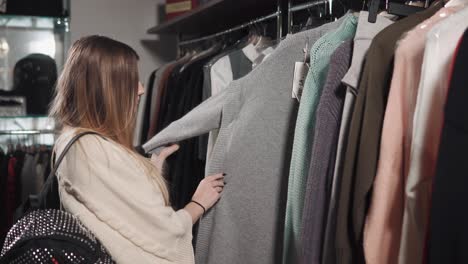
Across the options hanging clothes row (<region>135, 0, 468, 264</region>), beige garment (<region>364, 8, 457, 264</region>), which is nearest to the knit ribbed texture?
hanging clothes row (<region>135, 0, 468, 264</region>)

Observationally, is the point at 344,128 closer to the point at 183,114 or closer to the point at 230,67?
the point at 230,67

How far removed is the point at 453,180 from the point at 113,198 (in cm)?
66

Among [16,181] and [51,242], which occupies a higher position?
[51,242]

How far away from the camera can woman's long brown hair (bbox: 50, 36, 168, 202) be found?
1068mm

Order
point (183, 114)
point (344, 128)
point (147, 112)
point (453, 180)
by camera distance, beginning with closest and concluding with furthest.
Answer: point (453, 180), point (344, 128), point (183, 114), point (147, 112)

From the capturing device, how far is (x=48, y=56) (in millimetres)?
2490

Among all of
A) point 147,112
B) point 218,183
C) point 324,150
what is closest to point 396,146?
point 324,150

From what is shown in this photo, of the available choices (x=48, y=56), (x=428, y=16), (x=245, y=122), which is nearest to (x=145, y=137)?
(x=48, y=56)

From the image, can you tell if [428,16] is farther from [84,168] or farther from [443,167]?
[84,168]

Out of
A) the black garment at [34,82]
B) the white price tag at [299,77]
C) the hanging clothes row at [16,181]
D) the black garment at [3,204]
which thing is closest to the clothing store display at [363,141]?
the white price tag at [299,77]

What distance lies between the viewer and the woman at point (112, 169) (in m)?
0.99

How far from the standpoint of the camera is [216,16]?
6.50 feet

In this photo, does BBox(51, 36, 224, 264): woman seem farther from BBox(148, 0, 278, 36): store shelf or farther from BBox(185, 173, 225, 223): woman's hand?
BBox(148, 0, 278, 36): store shelf

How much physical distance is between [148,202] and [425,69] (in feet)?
2.04
